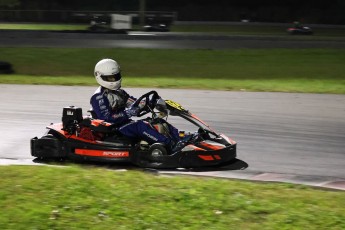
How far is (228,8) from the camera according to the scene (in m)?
55.6

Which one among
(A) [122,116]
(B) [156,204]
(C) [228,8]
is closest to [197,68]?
(A) [122,116]

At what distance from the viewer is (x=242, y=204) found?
18.9 feet

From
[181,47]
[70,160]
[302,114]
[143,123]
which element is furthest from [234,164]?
[181,47]

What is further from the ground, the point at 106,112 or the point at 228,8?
the point at 228,8

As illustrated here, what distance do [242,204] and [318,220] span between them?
0.67m

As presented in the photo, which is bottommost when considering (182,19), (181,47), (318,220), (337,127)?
(318,220)

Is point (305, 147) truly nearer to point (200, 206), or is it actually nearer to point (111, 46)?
point (200, 206)

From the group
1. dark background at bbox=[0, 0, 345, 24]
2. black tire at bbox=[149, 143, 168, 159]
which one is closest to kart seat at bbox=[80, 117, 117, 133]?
black tire at bbox=[149, 143, 168, 159]

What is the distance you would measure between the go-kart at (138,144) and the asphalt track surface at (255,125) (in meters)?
0.17

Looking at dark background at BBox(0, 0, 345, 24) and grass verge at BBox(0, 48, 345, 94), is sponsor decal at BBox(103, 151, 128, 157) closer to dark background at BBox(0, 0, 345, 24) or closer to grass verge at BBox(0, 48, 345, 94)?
grass verge at BBox(0, 48, 345, 94)

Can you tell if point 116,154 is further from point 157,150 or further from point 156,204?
point 156,204

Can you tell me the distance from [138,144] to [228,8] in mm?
48755

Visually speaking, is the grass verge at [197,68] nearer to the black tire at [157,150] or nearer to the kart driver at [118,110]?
the kart driver at [118,110]

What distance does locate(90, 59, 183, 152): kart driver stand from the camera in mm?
7859
